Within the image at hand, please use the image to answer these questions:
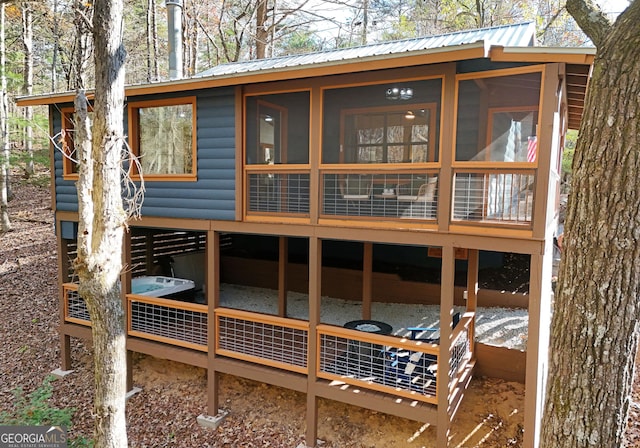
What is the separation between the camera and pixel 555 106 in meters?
4.34

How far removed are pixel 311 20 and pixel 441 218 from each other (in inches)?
485

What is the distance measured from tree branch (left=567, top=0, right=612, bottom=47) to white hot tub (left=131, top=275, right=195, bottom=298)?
788 cm

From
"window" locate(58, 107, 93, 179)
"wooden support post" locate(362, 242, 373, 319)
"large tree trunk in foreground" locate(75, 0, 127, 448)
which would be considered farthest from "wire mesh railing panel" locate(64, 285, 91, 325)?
"wooden support post" locate(362, 242, 373, 319)

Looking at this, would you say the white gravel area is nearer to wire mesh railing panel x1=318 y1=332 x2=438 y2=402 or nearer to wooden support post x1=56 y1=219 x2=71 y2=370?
wire mesh railing panel x1=318 y1=332 x2=438 y2=402

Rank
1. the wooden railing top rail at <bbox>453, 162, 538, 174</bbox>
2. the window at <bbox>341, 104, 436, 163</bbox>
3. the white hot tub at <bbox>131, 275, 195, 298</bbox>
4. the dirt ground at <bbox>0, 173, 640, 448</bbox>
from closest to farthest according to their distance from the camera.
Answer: the wooden railing top rail at <bbox>453, 162, 538, 174</bbox>, the dirt ground at <bbox>0, 173, 640, 448</bbox>, the window at <bbox>341, 104, 436, 163</bbox>, the white hot tub at <bbox>131, 275, 195, 298</bbox>

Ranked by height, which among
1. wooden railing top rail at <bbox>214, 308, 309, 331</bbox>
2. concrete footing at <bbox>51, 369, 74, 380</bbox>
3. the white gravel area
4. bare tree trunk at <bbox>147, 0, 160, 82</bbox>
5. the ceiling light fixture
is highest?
bare tree trunk at <bbox>147, 0, 160, 82</bbox>

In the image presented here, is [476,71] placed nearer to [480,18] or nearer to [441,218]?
[441,218]

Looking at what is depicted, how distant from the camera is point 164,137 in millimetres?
6906

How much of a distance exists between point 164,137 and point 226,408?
4694 mm

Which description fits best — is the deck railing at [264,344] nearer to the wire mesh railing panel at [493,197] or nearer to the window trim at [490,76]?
the wire mesh railing panel at [493,197]

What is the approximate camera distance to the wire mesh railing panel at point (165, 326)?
22.7 feet

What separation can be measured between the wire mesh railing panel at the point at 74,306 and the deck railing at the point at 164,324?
1066 mm

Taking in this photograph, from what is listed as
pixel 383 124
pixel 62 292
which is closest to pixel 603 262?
pixel 383 124

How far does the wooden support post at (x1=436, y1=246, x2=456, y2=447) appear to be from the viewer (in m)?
4.92
